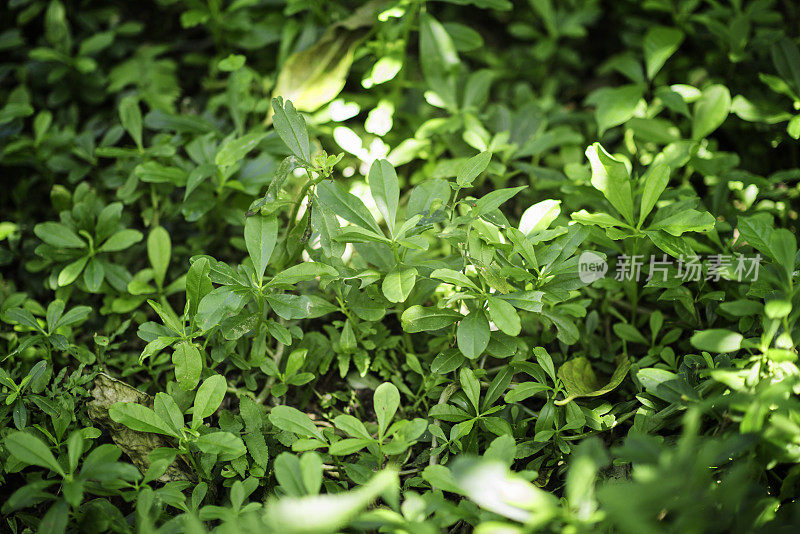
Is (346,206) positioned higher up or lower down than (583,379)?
higher up

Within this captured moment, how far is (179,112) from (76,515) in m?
1.48

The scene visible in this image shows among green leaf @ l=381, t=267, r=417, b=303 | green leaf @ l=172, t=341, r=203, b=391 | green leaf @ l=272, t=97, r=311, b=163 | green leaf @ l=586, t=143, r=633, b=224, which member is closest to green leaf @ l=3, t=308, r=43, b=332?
green leaf @ l=172, t=341, r=203, b=391

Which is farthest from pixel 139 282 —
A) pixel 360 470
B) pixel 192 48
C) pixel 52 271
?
pixel 192 48

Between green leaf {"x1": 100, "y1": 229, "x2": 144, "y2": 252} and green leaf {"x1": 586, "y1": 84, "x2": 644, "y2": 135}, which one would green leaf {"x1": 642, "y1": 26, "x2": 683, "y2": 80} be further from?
green leaf {"x1": 100, "y1": 229, "x2": 144, "y2": 252}

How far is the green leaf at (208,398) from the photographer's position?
4.19ft

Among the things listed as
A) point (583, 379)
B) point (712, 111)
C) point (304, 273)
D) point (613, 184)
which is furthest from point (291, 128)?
point (712, 111)

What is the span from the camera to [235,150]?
1608 mm

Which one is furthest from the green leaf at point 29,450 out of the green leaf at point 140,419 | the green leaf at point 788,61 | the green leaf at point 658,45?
the green leaf at point 788,61

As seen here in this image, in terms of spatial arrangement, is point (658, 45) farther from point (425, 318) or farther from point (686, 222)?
point (425, 318)

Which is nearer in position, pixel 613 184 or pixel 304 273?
pixel 304 273

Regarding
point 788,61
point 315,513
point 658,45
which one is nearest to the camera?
point 315,513

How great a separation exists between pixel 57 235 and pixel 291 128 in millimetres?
762

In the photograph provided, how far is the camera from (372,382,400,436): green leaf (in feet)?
4.10

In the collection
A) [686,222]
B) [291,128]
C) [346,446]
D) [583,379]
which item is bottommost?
[583,379]
